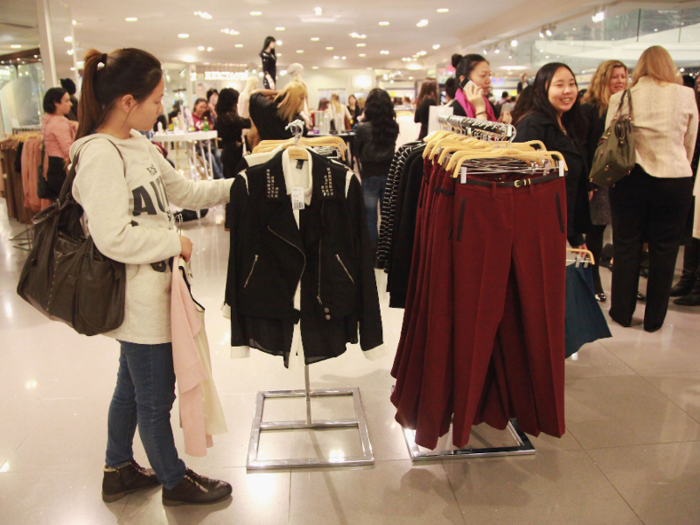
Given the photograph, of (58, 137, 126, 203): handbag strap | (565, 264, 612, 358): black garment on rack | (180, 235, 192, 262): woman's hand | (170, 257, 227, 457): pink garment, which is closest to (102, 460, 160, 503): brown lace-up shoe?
(170, 257, 227, 457): pink garment

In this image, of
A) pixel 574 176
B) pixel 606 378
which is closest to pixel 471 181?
pixel 574 176

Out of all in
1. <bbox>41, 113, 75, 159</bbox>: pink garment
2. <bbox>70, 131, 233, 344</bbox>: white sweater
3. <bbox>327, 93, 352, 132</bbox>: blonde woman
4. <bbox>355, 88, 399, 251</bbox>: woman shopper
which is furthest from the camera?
<bbox>327, 93, 352, 132</bbox>: blonde woman

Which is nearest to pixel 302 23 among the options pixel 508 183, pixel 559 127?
pixel 559 127

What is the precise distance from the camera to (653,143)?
3076 mm

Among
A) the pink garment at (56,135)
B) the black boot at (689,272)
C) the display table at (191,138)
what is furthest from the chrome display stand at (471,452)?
the display table at (191,138)

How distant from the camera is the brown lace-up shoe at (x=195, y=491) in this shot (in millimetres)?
1867

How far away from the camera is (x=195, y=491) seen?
1884mm

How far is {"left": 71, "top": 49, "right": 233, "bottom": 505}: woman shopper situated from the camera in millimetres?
1432

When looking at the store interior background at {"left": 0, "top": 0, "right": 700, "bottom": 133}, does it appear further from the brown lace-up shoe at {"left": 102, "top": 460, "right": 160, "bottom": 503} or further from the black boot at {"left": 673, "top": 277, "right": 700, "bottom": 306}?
the brown lace-up shoe at {"left": 102, "top": 460, "right": 160, "bottom": 503}

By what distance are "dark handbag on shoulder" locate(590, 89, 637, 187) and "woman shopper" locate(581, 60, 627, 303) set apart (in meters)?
0.32

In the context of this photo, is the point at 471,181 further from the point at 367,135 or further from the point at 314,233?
the point at 367,135

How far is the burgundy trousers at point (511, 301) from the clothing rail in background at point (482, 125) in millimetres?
240

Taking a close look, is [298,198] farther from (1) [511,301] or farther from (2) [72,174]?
(1) [511,301]

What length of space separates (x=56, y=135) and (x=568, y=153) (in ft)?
13.4
